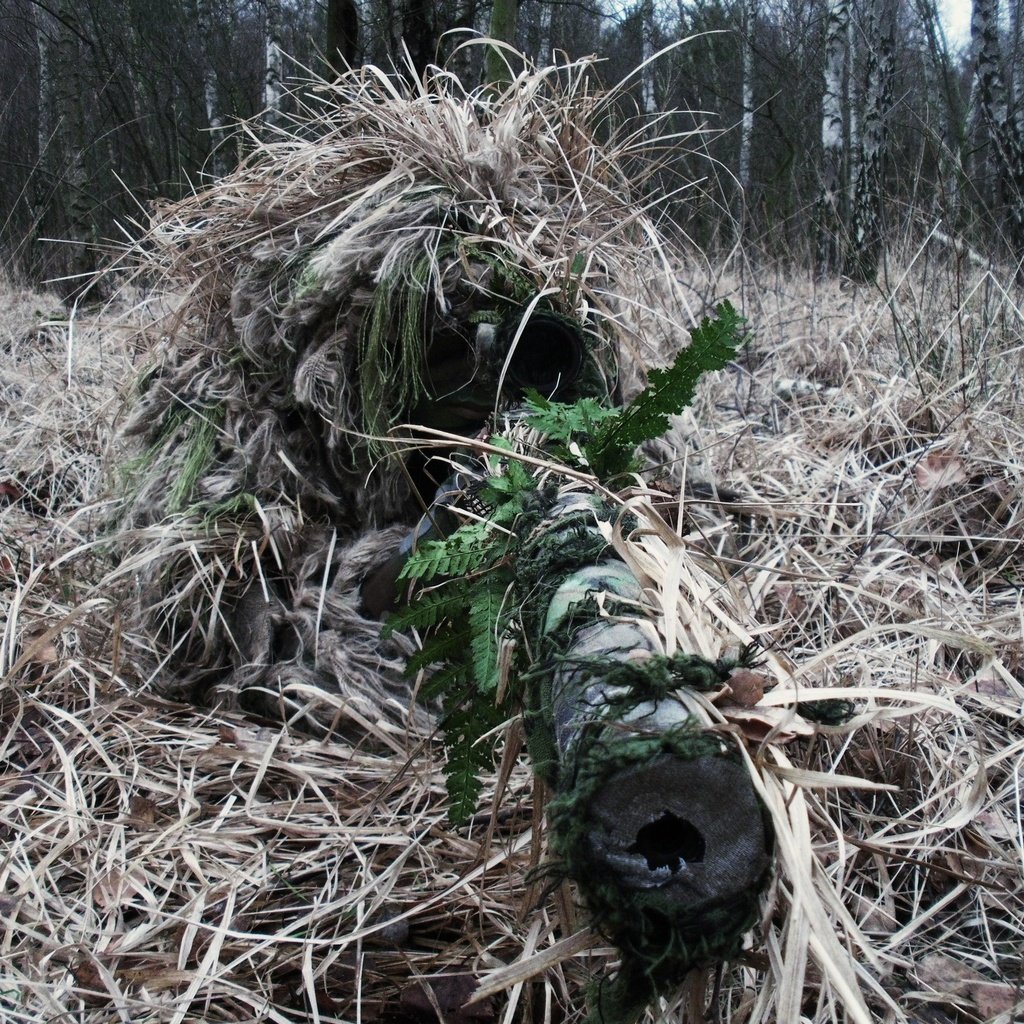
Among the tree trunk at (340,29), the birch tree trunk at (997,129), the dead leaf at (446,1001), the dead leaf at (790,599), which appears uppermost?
the tree trunk at (340,29)

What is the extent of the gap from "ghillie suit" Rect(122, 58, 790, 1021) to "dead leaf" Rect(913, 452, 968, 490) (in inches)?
33.2

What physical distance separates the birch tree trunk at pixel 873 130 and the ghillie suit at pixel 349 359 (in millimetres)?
3134

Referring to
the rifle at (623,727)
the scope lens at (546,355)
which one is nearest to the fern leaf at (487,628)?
the rifle at (623,727)

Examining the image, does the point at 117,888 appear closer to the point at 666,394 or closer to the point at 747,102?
the point at 666,394

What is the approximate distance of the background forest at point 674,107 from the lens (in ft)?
17.0

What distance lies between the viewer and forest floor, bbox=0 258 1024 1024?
1.36 meters

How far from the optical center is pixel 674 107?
11.0 meters

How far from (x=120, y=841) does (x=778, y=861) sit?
136 cm

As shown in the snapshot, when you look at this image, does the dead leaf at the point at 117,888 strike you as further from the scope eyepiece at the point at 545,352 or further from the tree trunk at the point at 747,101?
the tree trunk at the point at 747,101

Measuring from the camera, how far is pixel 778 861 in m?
0.83

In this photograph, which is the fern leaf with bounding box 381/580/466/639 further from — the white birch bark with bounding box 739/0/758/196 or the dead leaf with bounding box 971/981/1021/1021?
the white birch bark with bounding box 739/0/758/196

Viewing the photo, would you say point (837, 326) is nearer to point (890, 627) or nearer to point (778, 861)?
point (890, 627)

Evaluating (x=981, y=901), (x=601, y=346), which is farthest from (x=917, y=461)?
(x=981, y=901)

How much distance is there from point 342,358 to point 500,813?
1.07 meters
